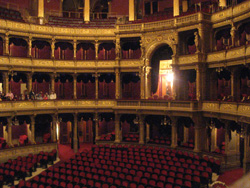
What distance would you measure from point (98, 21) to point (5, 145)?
1673 cm

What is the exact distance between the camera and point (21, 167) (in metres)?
18.2

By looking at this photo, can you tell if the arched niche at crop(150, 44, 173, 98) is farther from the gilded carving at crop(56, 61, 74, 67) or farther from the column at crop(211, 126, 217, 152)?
the gilded carving at crop(56, 61, 74, 67)

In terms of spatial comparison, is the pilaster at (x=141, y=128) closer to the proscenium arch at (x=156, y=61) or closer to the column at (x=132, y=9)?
the proscenium arch at (x=156, y=61)

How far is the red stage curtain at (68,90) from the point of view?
29.5m

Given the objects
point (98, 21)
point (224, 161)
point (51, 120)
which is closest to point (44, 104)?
point (51, 120)

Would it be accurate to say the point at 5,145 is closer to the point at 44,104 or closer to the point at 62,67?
the point at 44,104

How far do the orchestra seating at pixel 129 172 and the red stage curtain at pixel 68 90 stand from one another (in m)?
11.5

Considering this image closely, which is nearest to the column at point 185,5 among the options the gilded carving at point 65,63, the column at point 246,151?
the gilded carving at point 65,63

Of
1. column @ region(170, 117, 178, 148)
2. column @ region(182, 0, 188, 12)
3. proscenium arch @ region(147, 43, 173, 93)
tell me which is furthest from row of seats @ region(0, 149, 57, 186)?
column @ region(182, 0, 188, 12)

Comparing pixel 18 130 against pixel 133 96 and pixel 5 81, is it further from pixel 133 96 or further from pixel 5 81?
pixel 133 96

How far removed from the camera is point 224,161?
A: 19.2 metres

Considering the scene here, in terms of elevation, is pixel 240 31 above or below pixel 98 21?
below

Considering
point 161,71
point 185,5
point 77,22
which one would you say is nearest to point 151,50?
point 161,71

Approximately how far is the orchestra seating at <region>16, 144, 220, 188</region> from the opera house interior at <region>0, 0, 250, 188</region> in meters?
0.07
